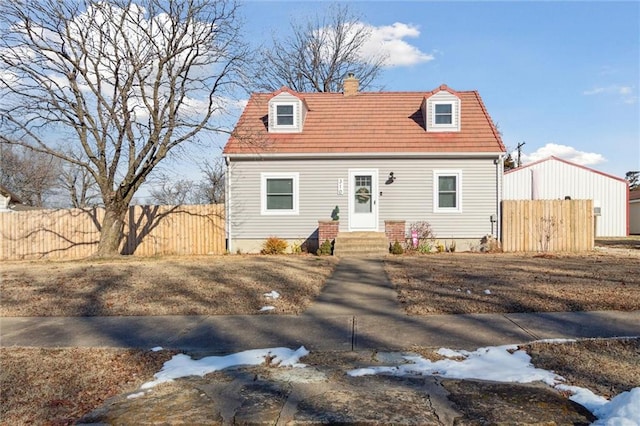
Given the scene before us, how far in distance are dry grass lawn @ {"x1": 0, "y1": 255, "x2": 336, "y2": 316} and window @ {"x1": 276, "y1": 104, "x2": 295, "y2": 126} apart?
24.4 ft

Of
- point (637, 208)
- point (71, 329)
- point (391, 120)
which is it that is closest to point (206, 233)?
point (391, 120)

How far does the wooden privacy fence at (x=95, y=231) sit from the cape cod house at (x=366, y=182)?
137cm

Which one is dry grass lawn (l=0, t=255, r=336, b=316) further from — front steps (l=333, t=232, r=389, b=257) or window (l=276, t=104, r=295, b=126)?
window (l=276, t=104, r=295, b=126)

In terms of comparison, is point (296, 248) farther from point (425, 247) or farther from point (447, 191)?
point (447, 191)

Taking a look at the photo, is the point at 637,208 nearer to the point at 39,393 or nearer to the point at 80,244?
the point at 80,244

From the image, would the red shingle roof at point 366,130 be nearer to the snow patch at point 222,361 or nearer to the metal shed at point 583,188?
the snow patch at point 222,361

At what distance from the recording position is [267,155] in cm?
1666

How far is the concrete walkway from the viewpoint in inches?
206

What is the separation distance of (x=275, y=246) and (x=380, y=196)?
163 inches

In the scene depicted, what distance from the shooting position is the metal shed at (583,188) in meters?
28.6

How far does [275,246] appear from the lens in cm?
1631

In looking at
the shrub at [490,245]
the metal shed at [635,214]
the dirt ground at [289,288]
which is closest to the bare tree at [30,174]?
the dirt ground at [289,288]

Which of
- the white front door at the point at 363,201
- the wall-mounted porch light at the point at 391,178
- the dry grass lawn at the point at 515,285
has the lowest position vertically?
the dry grass lawn at the point at 515,285

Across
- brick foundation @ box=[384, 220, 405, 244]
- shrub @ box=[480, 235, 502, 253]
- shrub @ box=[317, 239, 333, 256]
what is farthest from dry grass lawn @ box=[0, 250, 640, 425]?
shrub @ box=[480, 235, 502, 253]
